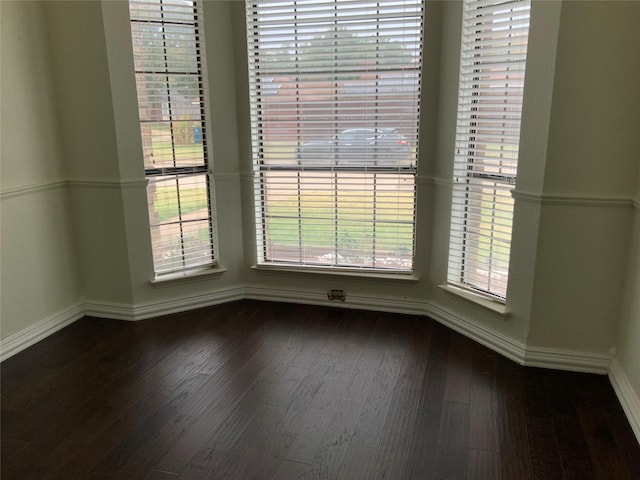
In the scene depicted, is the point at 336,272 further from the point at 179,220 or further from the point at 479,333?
the point at 179,220

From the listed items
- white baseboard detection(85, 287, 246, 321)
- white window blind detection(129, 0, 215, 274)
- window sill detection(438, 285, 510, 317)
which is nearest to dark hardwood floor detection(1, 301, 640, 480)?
white baseboard detection(85, 287, 246, 321)

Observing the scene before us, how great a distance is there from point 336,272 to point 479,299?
1.04 m

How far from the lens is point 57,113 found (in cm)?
322

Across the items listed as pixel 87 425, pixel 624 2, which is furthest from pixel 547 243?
pixel 87 425

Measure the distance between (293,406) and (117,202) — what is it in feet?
6.01

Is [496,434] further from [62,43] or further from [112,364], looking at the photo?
[62,43]

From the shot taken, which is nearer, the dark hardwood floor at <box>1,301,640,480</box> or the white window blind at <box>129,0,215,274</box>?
the dark hardwood floor at <box>1,301,640,480</box>

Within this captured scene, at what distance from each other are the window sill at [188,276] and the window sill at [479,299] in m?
1.64

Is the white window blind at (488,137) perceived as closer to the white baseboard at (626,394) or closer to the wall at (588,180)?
the wall at (588,180)

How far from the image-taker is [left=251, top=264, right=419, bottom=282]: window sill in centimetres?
350

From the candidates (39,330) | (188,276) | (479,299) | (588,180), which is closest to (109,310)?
(39,330)

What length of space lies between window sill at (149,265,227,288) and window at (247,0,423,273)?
1.38ft

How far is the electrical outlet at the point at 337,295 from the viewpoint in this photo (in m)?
3.64

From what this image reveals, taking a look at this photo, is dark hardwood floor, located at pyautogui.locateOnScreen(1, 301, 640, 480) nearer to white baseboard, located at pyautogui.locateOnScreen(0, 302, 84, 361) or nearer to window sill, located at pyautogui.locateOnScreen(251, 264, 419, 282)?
white baseboard, located at pyautogui.locateOnScreen(0, 302, 84, 361)
